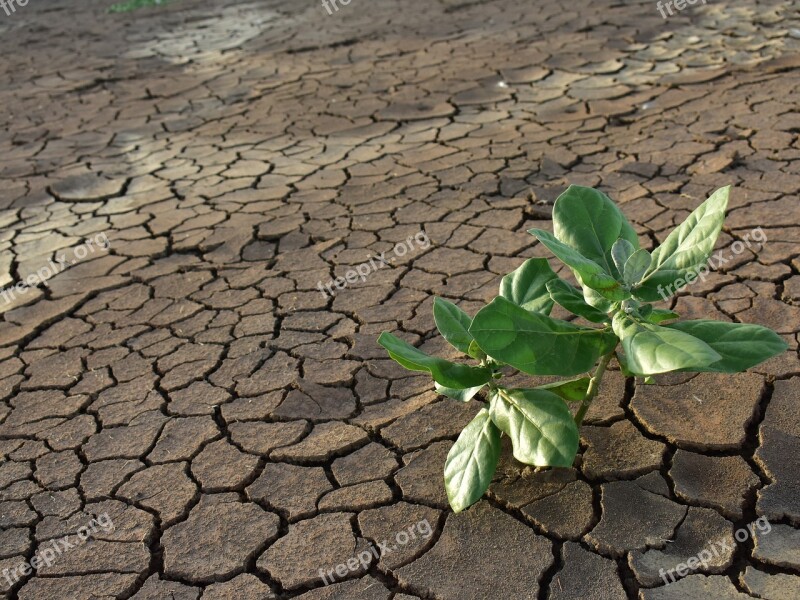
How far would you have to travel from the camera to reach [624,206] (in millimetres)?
3850

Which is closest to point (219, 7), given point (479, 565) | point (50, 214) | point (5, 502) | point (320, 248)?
point (50, 214)

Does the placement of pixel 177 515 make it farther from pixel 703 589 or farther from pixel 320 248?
pixel 320 248

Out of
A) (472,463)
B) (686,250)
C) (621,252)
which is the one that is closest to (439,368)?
(472,463)

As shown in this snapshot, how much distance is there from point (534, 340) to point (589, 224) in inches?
15.5

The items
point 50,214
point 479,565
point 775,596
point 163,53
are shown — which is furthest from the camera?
point 163,53

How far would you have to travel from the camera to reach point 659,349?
5.94 ft

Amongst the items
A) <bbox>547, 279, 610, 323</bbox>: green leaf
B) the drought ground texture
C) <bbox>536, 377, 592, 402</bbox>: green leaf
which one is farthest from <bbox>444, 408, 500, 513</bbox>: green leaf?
<bbox>547, 279, 610, 323</bbox>: green leaf

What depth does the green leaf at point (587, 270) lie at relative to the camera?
77.5 inches

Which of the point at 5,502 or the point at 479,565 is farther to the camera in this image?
the point at 5,502

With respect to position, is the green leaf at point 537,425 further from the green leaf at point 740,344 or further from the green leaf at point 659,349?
the green leaf at point 740,344

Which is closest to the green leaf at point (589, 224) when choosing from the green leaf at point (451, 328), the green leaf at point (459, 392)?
the green leaf at point (451, 328)

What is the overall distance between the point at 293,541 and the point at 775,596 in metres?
1.14

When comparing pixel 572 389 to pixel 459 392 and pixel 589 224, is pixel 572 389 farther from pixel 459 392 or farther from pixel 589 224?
pixel 589 224

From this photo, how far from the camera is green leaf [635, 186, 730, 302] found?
201 centimetres
